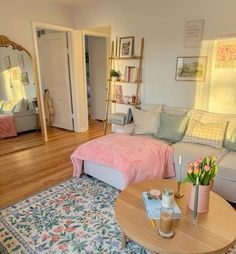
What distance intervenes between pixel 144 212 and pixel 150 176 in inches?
36.7

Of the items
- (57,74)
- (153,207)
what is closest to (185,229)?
(153,207)

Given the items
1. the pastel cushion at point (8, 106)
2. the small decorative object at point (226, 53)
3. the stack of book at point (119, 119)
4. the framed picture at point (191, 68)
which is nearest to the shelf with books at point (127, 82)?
the stack of book at point (119, 119)

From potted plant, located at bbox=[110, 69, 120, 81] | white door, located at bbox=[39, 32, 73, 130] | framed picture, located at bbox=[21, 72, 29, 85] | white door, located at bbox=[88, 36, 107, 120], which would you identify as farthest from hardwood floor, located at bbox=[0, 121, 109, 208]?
white door, located at bbox=[88, 36, 107, 120]

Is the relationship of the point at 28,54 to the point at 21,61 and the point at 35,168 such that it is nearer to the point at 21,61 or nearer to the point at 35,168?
the point at 21,61

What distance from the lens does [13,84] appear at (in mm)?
3852

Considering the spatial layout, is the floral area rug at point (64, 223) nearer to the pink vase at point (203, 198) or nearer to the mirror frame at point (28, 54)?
the pink vase at point (203, 198)

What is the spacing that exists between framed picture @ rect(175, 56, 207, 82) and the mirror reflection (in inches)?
106

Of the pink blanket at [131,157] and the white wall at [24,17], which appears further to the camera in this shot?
the white wall at [24,17]

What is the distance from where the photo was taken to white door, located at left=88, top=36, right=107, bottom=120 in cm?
557

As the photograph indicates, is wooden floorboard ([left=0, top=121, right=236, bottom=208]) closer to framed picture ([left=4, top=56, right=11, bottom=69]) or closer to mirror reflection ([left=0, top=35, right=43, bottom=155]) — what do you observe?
mirror reflection ([left=0, top=35, right=43, bottom=155])

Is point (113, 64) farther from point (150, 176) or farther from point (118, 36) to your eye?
point (150, 176)

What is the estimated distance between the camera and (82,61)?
4781 millimetres

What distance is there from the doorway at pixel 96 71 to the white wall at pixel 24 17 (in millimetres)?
1436

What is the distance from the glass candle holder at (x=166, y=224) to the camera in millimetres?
1328
